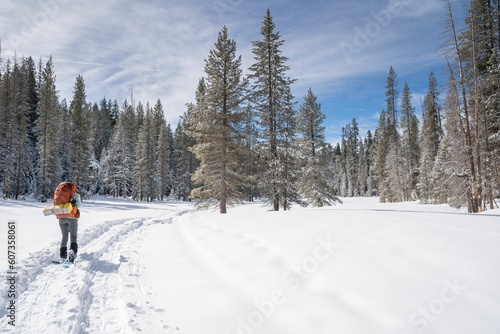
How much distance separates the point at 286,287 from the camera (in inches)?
160

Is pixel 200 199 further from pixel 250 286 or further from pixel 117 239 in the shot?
pixel 250 286

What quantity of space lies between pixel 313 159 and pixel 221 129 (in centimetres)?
1053

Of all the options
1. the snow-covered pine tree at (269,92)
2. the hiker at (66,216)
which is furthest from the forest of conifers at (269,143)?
the hiker at (66,216)

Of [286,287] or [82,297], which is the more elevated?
[286,287]

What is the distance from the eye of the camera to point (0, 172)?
3669 cm

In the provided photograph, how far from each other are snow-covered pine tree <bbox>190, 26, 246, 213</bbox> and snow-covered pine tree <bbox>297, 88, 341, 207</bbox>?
7.53 m

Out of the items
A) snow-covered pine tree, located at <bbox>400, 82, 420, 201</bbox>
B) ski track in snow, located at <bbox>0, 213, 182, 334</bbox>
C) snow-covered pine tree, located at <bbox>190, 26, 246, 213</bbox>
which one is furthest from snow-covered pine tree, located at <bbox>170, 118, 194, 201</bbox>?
ski track in snow, located at <bbox>0, 213, 182, 334</bbox>

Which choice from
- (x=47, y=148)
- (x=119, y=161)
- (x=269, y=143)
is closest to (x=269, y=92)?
(x=269, y=143)

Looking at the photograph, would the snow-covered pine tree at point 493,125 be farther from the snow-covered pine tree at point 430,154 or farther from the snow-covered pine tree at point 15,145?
the snow-covered pine tree at point 15,145

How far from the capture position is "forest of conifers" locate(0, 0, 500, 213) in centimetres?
1712

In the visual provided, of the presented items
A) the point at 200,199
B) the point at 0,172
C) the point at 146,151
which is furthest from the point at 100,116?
the point at 200,199

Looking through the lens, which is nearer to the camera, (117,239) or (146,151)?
(117,239)

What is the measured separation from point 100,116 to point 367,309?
7413cm

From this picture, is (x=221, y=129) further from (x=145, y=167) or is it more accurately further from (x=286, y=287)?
(x=145, y=167)
